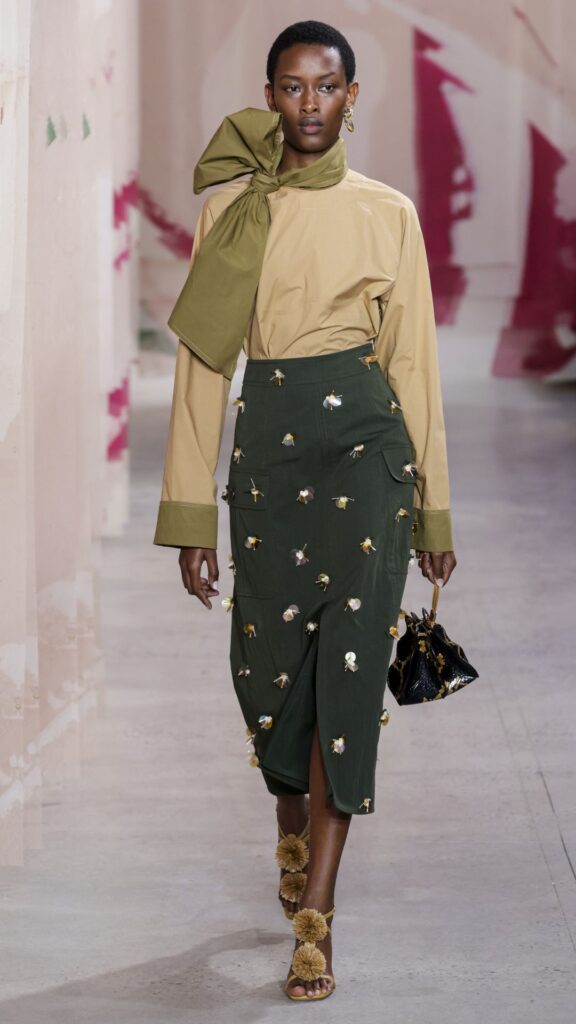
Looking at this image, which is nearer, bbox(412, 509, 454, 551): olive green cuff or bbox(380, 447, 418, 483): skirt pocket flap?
bbox(380, 447, 418, 483): skirt pocket flap

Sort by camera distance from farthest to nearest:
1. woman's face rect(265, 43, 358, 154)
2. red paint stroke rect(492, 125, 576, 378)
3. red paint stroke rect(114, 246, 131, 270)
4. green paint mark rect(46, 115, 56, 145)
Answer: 1. red paint stroke rect(492, 125, 576, 378)
2. red paint stroke rect(114, 246, 131, 270)
3. green paint mark rect(46, 115, 56, 145)
4. woman's face rect(265, 43, 358, 154)

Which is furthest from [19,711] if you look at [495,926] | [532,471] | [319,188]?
[532,471]

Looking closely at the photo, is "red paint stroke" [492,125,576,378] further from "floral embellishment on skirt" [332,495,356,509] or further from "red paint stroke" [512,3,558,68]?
"floral embellishment on skirt" [332,495,356,509]

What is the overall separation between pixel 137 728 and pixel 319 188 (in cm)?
189

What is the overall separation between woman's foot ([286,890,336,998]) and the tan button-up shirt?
23.8 inches

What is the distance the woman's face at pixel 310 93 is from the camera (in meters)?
2.68

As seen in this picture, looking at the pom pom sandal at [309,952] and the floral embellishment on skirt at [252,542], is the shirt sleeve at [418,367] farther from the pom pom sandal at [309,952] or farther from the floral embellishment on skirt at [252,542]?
the pom pom sandal at [309,952]

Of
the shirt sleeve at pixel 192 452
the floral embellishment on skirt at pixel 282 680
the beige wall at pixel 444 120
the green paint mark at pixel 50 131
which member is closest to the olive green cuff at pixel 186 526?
the shirt sleeve at pixel 192 452

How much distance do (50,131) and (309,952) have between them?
6.31 feet

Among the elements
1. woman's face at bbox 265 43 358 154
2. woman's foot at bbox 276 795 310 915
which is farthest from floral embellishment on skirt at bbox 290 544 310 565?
woman's face at bbox 265 43 358 154

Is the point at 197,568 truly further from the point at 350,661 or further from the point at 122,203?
the point at 122,203

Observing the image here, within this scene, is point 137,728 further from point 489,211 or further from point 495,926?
point 489,211

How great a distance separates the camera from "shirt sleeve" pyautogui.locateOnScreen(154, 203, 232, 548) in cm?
277

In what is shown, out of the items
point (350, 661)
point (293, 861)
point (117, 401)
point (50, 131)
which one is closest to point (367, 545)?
point (350, 661)
